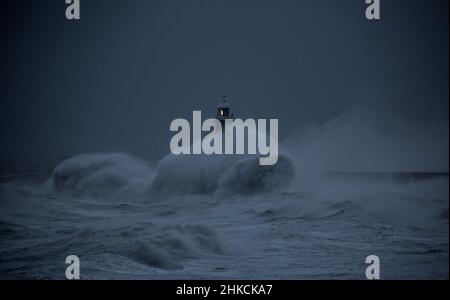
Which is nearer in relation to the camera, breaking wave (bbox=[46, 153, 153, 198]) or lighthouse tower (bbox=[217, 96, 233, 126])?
breaking wave (bbox=[46, 153, 153, 198])

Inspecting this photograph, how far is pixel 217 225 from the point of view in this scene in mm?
10430

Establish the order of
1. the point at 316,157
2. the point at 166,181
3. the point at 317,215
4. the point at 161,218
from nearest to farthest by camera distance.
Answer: the point at 161,218
the point at 317,215
the point at 166,181
the point at 316,157

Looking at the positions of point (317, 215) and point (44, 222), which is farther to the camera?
point (317, 215)

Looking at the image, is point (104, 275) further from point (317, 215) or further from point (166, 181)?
point (166, 181)

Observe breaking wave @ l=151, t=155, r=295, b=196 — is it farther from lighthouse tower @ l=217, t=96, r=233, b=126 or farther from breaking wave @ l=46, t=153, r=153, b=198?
lighthouse tower @ l=217, t=96, r=233, b=126

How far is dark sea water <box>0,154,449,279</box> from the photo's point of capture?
7.96 m

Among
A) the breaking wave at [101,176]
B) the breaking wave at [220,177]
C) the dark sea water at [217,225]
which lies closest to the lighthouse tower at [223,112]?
the breaking wave at [220,177]

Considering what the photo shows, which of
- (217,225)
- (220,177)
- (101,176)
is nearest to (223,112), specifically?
(220,177)

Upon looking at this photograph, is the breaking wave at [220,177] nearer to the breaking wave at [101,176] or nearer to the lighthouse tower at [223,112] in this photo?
the breaking wave at [101,176]

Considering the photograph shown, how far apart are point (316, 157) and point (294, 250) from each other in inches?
514

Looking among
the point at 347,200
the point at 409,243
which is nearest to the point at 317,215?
the point at 347,200

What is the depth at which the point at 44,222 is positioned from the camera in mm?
10203

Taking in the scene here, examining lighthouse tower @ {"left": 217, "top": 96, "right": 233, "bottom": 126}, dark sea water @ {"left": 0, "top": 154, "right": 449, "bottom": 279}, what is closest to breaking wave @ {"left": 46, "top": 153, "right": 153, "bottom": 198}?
dark sea water @ {"left": 0, "top": 154, "right": 449, "bottom": 279}

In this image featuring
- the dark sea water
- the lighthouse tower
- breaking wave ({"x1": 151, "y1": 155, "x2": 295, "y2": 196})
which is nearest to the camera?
the dark sea water
